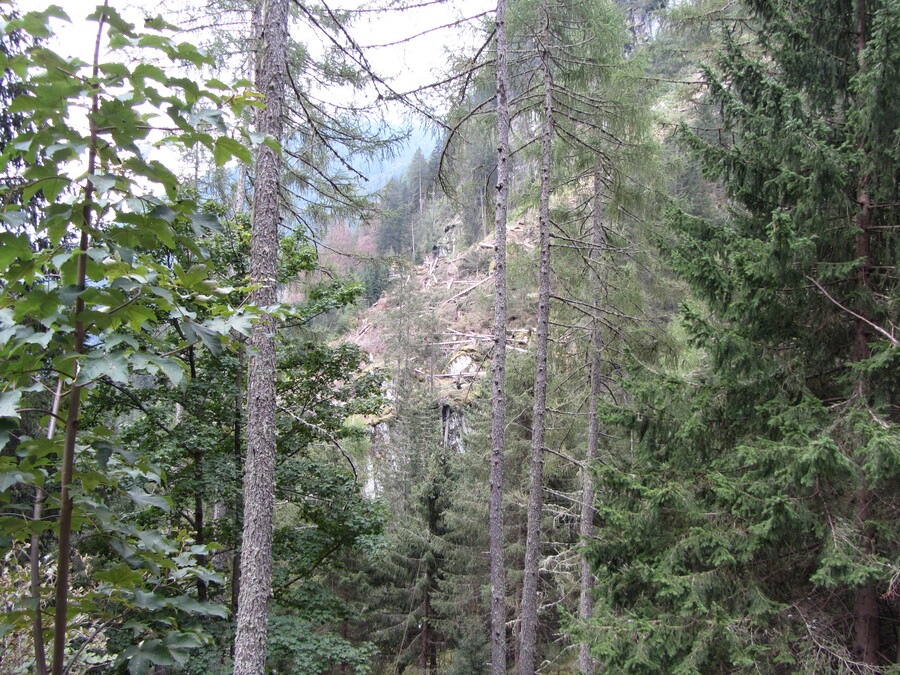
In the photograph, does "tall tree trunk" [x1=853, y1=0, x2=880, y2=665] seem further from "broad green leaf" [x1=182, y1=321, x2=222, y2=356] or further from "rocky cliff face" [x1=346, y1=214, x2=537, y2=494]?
"rocky cliff face" [x1=346, y1=214, x2=537, y2=494]

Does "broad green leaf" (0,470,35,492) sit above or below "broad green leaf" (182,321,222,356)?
below

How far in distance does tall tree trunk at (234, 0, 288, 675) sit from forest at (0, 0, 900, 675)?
0.02 meters

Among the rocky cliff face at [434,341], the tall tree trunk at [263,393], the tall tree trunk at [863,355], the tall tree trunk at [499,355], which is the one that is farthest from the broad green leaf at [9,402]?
the rocky cliff face at [434,341]

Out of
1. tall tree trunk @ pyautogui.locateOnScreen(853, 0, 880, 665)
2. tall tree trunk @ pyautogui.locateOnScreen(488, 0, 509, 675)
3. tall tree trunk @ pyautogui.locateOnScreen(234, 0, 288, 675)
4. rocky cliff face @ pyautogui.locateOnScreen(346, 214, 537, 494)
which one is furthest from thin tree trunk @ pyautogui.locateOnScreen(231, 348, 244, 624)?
rocky cliff face @ pyautogui.locateOnScreen(346, 214, 537, 494)

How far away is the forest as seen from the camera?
3.70 feet

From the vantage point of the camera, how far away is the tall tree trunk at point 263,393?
4.25 m

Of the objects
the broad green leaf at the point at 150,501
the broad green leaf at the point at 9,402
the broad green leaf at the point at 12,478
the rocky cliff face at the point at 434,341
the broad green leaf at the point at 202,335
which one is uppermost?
the rocky cliff face at the point at 434,341

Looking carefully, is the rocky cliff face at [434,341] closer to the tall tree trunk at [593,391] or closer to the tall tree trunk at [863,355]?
the tall tree trunk at [593,391]

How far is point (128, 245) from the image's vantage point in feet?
3.75

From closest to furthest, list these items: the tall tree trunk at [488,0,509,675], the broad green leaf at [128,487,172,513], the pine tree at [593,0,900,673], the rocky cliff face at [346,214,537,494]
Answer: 1. the broad green leaf at [128,487,172,513]
2. the pine tree at [593,0,900,673]
3. the tall tree trunk at [488,0,509,675]
4. the rocky cliff face at [346,214,537,494]

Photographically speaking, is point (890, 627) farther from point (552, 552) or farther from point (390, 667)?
point (390, 667)

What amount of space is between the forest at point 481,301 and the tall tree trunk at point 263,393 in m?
0.02

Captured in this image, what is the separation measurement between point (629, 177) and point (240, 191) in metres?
6.32

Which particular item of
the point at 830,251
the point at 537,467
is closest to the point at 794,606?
the point at 830,251
